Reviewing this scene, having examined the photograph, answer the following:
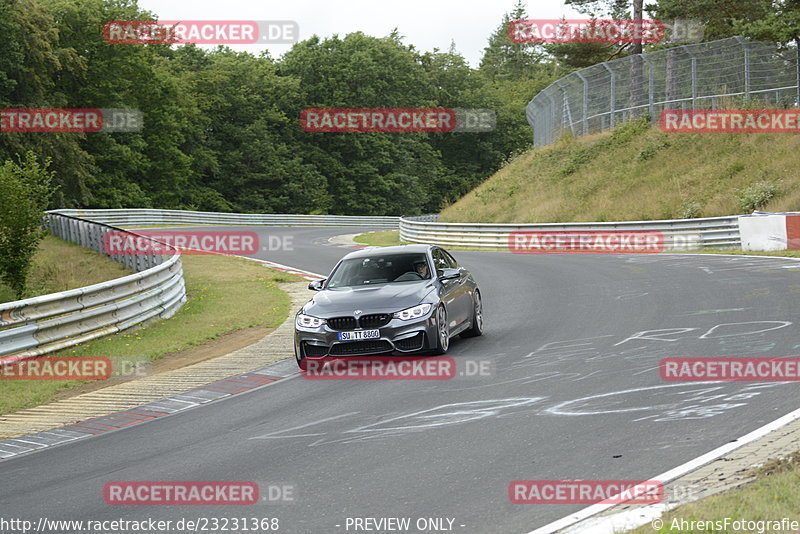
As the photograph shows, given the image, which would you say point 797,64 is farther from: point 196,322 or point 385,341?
point 385,341

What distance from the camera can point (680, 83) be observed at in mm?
39438

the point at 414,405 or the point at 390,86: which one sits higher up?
the point at 390,86

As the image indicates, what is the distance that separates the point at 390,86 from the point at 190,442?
82063mm

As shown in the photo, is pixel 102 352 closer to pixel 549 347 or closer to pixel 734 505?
pixel 549 347

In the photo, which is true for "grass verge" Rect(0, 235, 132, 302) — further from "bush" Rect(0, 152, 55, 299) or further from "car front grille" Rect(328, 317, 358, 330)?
"car front grille" Rect(328, 317, 358, 330)

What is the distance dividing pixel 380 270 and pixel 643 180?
1142 inches

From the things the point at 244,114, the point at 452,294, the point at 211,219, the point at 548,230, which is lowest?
the point at 452,294

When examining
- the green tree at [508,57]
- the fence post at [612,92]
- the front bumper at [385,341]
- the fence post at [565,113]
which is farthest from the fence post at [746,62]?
the green tree at [508,57]

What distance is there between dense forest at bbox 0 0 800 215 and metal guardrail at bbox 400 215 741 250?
16.9 metres

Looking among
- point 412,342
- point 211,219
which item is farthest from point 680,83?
point 211,219

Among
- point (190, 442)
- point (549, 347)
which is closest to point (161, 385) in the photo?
point (190, 442)

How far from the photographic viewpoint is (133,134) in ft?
233

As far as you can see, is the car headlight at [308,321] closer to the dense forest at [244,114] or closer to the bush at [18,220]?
the bush at [18,220]

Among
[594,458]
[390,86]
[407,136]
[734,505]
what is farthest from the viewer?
[407,136]
